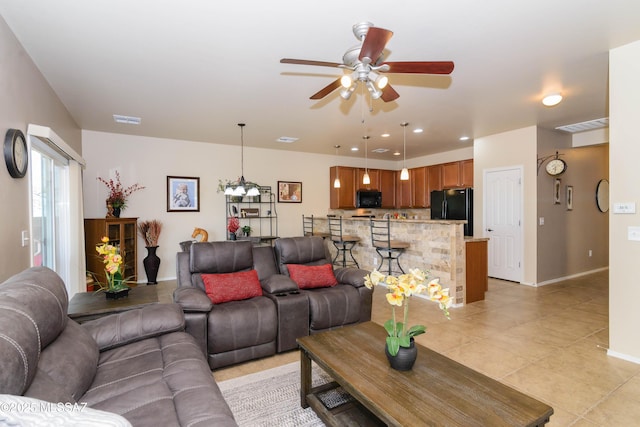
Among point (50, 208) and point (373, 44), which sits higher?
point (373, 44)

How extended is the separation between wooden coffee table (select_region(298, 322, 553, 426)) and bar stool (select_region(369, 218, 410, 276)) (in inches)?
111

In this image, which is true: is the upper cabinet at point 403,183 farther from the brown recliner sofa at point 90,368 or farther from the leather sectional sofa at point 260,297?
the brown recliner sofa at point 90,368

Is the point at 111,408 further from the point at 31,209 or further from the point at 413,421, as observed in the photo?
the point at 31,209

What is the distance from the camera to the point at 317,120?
15.3 ft

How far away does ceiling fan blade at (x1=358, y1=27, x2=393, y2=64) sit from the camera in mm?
1749

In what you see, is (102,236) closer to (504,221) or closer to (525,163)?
(504,221)

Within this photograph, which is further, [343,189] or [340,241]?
[343,189]

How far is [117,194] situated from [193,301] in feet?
11.7

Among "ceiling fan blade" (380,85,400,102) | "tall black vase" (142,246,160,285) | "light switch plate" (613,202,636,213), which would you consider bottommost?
"tall black vase" (142,246,160,285)

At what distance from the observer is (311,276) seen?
A: 330 cm

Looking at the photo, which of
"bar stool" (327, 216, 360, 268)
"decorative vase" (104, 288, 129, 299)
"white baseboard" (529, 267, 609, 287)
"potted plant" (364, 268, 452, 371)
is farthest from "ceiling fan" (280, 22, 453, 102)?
"white baseboard" (529, 267, 609, 287)

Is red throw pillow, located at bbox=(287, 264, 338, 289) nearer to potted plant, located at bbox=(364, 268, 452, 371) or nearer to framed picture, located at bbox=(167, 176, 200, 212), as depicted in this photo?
potted plant, located at bbox=(364, 268, 452, 371)

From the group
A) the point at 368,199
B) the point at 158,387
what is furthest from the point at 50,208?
the point at 368,199

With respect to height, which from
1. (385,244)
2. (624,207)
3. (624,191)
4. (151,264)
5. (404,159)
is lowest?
(151,264)
